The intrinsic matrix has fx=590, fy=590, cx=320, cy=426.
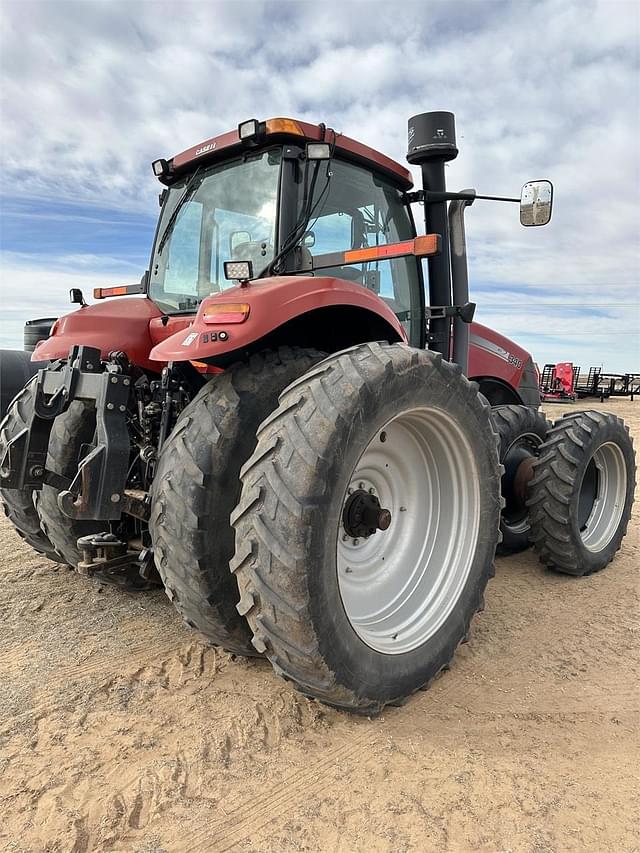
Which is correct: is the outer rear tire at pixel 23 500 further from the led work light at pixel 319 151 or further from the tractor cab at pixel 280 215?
the led work light at pixel 319 151

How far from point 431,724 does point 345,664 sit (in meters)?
0.50

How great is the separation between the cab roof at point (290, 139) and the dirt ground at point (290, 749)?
7.88 feet

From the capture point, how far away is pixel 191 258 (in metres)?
3.30

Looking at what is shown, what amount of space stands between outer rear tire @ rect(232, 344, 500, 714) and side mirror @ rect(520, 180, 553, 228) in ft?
4.29

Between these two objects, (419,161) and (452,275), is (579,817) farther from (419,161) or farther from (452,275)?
(419,161)

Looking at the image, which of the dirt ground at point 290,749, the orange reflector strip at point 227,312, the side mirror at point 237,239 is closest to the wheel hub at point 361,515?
the dirt ground at point 290,749

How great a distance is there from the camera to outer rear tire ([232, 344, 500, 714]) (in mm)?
1880

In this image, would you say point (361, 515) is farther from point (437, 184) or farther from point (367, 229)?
point (437, 184)

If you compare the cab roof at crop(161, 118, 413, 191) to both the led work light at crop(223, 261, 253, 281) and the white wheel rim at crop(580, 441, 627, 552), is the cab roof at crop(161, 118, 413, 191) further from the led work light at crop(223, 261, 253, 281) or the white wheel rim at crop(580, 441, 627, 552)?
the white wheel rim at crop(580, 441, 627, 552)

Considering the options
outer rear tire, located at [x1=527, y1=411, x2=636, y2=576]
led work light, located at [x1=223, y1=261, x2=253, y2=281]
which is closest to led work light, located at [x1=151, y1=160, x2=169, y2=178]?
led work light, located at [x1=223, y1=261, x2=253, y2=281]

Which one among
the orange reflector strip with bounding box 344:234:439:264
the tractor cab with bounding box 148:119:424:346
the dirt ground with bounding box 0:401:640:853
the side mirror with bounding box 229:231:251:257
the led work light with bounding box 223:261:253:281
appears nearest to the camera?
the dirt ground with bounding box 0:401:640:853

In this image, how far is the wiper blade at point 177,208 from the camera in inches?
127

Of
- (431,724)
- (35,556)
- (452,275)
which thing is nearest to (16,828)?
(431,724)

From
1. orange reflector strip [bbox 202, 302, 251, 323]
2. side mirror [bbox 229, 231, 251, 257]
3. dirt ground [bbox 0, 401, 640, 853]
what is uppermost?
side mirror [bbox 229, 231, 251, 257]
